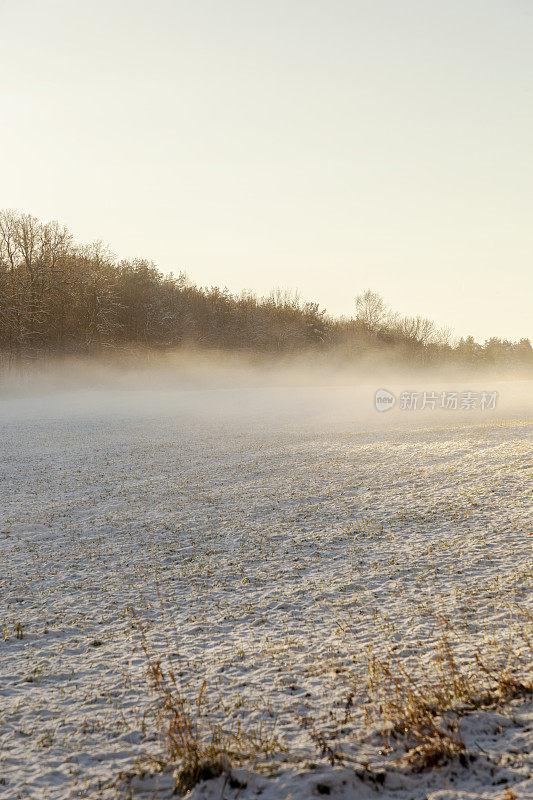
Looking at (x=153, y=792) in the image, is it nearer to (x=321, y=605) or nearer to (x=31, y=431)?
(x=321, y=605)

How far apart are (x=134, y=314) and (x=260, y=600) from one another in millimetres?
66237

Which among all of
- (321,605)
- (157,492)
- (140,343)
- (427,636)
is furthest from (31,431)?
(140,343)

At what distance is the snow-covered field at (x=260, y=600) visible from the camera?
4.91 m

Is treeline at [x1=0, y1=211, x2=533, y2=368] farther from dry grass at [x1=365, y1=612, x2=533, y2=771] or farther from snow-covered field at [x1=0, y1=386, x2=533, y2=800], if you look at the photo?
dry grass at [x1=365, y1=612, x2=533, y2=771]

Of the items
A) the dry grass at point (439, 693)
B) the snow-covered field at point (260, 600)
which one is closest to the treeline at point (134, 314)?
the snow-covered field at point (260, 600)

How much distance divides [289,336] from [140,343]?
30.4 m

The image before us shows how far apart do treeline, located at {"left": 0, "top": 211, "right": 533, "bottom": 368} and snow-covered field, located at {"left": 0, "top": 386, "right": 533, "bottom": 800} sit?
3984cm

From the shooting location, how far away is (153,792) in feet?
15.0

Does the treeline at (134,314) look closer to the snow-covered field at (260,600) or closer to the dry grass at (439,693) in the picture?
the snow-covered field at (260,600)

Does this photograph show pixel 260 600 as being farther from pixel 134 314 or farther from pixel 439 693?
pixel 134 314

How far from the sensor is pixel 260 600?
920 cm

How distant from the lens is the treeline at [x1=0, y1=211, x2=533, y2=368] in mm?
56594

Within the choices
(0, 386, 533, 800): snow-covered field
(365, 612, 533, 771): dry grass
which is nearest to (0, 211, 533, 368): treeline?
(0, 386, 533, 800): snow-covered field

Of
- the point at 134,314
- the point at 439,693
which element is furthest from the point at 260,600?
the point at 134,314
